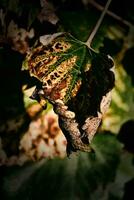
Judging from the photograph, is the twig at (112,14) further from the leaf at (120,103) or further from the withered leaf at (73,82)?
the withered leaf at (73,82)

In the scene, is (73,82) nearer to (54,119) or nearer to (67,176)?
(54,119)

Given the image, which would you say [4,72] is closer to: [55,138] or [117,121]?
[55,138]

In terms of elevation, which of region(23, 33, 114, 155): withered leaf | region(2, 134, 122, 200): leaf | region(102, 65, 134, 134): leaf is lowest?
region(2, 134, 122, 200): leaf

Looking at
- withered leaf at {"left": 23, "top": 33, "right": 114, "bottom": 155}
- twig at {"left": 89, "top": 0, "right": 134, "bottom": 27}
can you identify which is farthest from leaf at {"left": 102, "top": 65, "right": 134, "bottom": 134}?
withered leaf at {"left": 23, "top": 33, "right": 114, "bottom": 155}

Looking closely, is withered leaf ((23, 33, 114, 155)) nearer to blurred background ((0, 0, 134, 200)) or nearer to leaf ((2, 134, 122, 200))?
blurred background ((0, 0, 134, 200))

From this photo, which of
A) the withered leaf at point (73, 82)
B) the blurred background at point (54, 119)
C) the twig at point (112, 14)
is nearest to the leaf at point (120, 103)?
the blurred background at point (54, 119)

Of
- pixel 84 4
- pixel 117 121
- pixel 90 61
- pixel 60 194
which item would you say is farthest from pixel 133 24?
pixel 60 194
